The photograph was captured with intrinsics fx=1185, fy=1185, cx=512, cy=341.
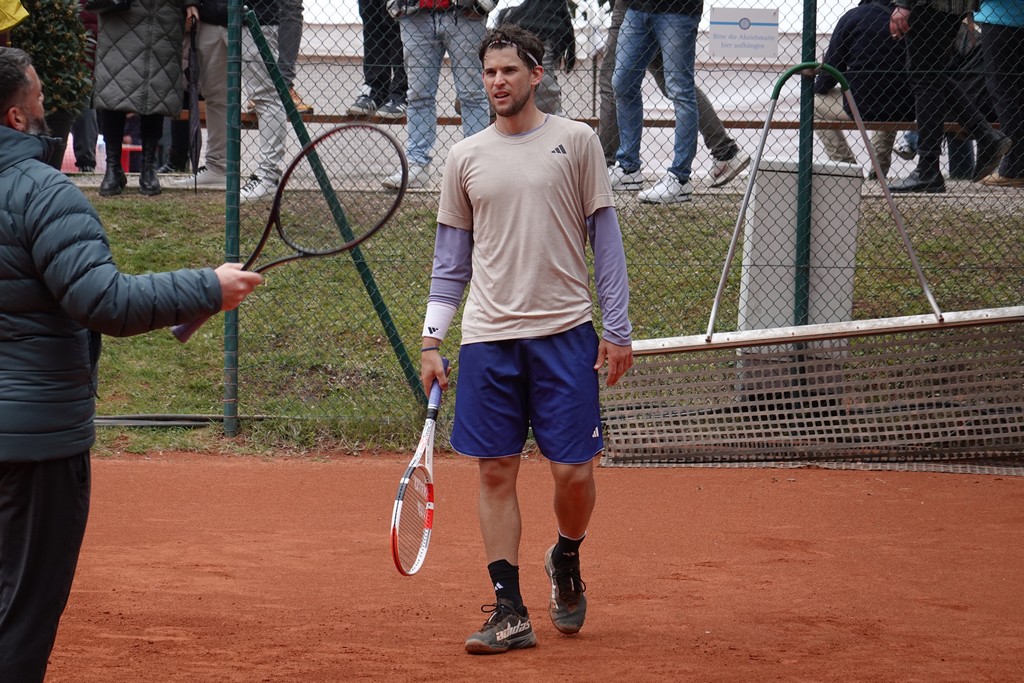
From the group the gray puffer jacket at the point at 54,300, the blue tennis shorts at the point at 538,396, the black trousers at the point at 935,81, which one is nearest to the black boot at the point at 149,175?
the black trousers at the point at 935,81

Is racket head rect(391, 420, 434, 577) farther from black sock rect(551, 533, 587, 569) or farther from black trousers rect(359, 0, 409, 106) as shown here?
black trousers rect(359, 0, 409, 106)

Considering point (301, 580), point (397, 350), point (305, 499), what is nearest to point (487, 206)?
point (301, 580)

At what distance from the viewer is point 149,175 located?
10570mm

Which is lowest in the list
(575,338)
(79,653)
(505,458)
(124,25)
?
(79,653)

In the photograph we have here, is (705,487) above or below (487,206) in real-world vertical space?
below

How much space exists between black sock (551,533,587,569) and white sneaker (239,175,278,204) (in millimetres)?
3882

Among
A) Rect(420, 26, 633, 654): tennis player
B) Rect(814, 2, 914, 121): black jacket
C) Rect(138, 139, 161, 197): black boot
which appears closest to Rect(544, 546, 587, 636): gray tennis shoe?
Rect(420, 26, 633, 654): tennis player

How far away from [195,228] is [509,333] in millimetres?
6701

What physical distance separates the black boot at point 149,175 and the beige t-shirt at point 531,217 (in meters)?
6.90

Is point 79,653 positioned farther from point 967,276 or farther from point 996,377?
point 967,276

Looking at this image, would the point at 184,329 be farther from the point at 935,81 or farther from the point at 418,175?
the point at 935,81

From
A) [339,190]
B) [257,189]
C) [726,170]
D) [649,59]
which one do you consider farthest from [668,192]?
[257,189]

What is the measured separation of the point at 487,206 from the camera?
4.21 m

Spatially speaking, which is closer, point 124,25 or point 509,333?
point 509,333
